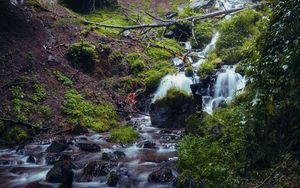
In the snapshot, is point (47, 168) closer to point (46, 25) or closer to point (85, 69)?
point (85, 69)

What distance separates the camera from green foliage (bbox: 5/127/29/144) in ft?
38.9

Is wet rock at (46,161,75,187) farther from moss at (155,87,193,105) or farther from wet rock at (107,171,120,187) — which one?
moss at (155,87,193,105)

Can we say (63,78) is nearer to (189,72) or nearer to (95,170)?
(189,72)

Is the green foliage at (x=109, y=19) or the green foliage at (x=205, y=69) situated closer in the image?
the green foliage at (x=205, y=69)

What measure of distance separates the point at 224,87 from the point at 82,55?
6440 millimetres

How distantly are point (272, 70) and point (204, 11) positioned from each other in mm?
21212

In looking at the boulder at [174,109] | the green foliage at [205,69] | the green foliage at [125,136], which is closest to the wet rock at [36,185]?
the green foliage at [125,136]

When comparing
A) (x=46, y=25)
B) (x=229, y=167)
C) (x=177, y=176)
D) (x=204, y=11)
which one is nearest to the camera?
(x=229, y=167)

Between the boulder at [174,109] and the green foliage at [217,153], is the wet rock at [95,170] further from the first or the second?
the boulder at [174,109]

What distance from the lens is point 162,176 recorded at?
8.31 metres

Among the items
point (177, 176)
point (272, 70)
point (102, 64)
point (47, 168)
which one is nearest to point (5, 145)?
point (47, 168)

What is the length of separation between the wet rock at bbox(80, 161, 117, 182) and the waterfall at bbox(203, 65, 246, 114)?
22.7ft

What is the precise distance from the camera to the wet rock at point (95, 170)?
8.75 m

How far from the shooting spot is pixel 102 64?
17.9 metres
